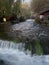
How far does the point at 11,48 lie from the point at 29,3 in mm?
33191

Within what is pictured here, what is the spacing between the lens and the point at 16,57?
31.6 feet

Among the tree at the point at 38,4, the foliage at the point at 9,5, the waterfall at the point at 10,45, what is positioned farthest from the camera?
the tree at the point at 38,4

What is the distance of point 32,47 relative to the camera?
10.2m

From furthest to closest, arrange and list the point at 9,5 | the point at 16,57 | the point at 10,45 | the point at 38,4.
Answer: the point at 38,4 → the point at 9,5 → the point at 10,45 → the point at 16,57

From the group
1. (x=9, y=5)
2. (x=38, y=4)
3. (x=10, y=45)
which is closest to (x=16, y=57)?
(x=10, y=45)

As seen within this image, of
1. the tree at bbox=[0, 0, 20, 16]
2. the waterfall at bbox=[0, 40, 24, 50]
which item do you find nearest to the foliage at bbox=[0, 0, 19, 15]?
the tree at bbox=[0, 0, 20, 16]

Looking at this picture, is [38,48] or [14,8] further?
[14,8]

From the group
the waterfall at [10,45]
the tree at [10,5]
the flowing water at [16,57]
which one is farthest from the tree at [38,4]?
the flowing water at [16,57]

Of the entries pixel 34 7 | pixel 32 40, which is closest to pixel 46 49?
pixel 32 40

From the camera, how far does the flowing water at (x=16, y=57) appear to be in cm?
909

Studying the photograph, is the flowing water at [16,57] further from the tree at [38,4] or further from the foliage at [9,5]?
the tree at [38,4]

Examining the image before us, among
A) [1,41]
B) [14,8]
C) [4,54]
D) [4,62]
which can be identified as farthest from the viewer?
[14,8]

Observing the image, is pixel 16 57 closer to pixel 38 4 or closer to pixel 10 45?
pixel 10 45

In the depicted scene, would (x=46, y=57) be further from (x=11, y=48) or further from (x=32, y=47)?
(x=11, y=48)
